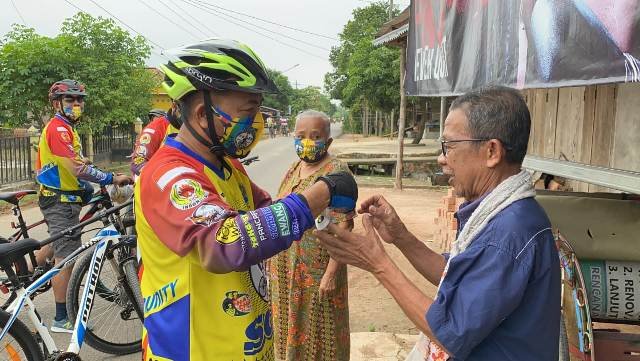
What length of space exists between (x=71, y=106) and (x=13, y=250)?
6.92 ft

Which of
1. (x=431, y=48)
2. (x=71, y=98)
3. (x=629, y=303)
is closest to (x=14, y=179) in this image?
(x=71, y=98)

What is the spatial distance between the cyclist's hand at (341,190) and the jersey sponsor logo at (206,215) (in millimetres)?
353

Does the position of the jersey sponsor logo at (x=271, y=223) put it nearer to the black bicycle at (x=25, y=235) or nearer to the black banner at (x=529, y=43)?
the black banner at (x=529, y=43)

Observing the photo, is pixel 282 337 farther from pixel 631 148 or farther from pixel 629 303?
pixel 631 148

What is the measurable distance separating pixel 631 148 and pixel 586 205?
90cm

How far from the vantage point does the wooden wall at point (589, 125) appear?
3367 mm

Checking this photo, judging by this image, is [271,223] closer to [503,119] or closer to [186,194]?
[186,194]

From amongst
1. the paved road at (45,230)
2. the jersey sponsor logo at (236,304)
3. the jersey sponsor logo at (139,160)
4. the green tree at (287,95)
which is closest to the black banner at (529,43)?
the jersey sponsor logo at (236,304)

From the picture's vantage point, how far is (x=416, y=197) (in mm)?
11789

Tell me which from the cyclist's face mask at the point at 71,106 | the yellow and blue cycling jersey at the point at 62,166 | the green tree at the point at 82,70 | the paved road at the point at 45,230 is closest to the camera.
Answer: the paved road at the point at 45,230

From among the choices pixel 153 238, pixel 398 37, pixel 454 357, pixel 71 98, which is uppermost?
pixel 398 37

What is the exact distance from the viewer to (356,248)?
1709mm

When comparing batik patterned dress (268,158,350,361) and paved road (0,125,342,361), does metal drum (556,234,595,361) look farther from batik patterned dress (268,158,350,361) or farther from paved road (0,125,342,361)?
paved road (0,125,342,361)

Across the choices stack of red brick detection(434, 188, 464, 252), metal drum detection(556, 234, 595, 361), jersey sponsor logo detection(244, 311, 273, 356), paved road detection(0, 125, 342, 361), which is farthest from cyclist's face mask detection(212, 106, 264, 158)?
stack of red brick detection(434, 188, 464, 252)
